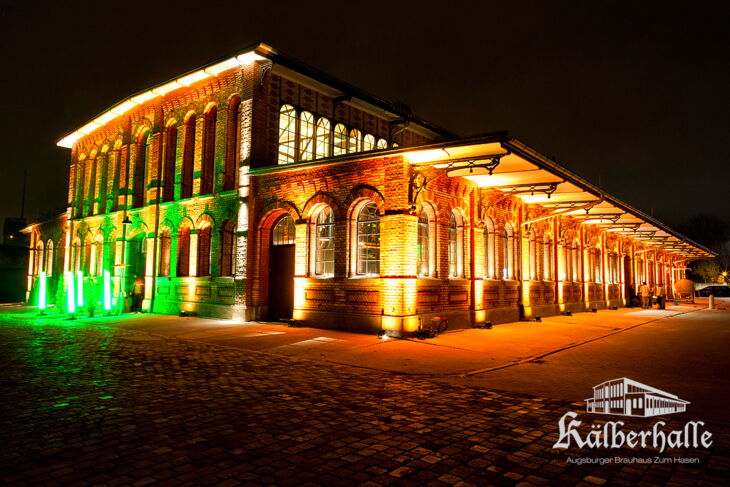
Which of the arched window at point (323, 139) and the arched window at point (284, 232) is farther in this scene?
the arched window at point (323, 139)

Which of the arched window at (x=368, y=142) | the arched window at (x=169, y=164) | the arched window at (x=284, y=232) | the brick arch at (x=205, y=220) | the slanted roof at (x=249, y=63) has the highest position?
the slanted roof at (x=249, y=63)

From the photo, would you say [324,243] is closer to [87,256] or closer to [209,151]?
[209,151]

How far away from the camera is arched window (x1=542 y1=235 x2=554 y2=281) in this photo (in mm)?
20953

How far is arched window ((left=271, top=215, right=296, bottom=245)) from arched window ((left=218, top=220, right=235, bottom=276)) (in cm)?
206

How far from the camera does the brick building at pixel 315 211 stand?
42.1ft

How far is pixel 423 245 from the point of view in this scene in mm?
13875

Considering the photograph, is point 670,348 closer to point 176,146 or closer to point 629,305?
point 176,146

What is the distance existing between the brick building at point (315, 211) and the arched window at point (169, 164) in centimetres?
6

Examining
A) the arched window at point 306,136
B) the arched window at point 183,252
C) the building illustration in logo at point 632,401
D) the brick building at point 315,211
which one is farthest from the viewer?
the arched window at point 183,252

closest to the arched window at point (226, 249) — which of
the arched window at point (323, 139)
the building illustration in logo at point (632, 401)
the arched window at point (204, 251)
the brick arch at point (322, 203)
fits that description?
the arched window at point (204, 251)

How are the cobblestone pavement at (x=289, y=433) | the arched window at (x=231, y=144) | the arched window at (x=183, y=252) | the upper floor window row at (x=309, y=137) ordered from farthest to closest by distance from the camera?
the arched window at (x=183, y=252) → the upper floor window row at (x=309, y=137) → the arched window at (x=231, y=144) → the cobblestone pavement at (x=289, y=433)

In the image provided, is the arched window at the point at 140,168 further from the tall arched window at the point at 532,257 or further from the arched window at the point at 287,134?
the tall arched window at the point at 532,257

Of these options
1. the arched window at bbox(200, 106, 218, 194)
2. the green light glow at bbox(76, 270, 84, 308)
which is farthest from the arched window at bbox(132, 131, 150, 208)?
the arched window at bbox(200, 106, 218, 194)

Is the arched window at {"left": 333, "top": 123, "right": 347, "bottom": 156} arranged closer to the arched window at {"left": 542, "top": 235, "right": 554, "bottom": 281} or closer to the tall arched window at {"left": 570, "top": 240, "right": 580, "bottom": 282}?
the arched window at {"left": 542, "top": 235, "right": 554, "bottom": 281}
